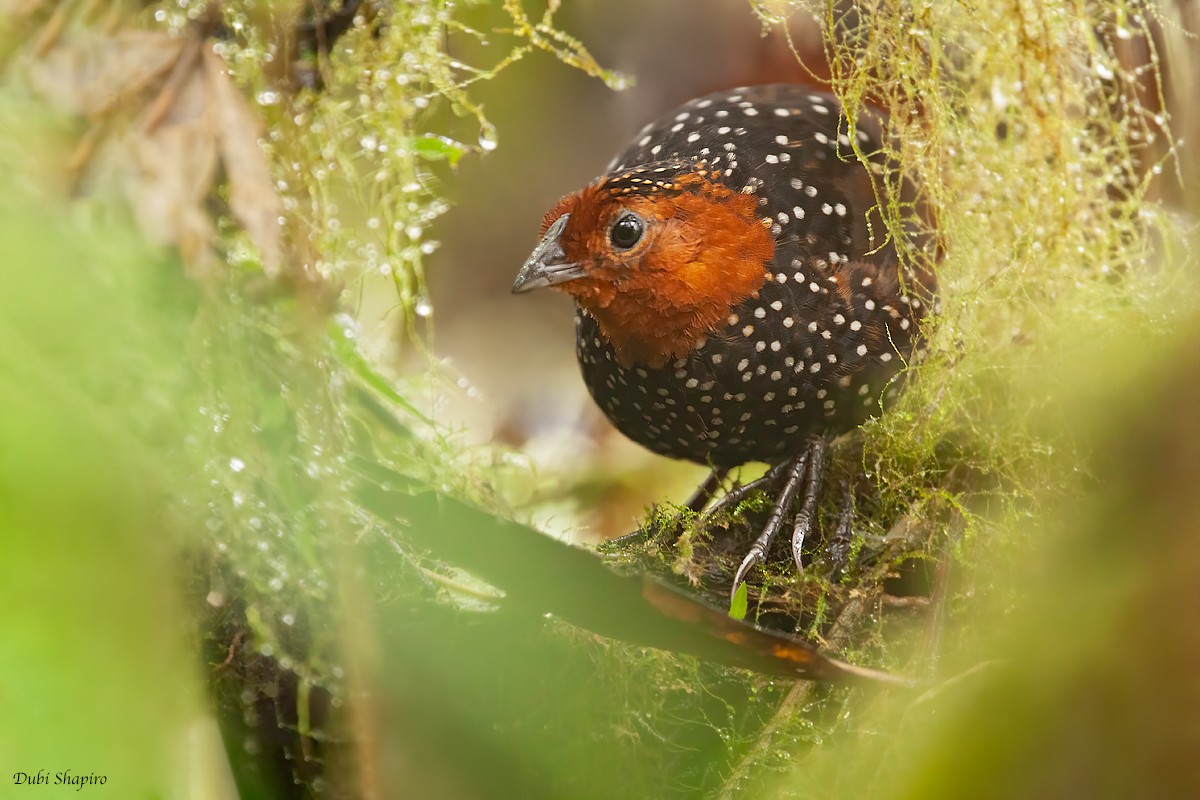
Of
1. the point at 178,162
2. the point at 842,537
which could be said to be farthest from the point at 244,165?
the point at 842,537

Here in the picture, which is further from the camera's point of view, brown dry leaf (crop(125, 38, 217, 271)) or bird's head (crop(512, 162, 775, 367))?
bird's head (crop(512, 162, 775, 367))

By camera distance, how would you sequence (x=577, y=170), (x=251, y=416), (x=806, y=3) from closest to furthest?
(x=251, y=416), (x=806, y=3), (x=577, y=170)


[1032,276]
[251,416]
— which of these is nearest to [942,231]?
[1032,276]

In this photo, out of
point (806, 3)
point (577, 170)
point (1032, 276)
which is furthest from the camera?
point (577, 170)

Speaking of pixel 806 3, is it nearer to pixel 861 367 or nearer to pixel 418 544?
pixel 861 367

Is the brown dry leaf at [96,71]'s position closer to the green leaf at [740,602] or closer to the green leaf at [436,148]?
the green leaf at [436,148]

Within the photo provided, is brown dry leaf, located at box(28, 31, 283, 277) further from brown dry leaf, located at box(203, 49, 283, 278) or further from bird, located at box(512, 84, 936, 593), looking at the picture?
bird, located at box(512, 84, 936, 593)

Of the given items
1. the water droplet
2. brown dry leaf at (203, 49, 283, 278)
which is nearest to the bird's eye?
the water droplet
